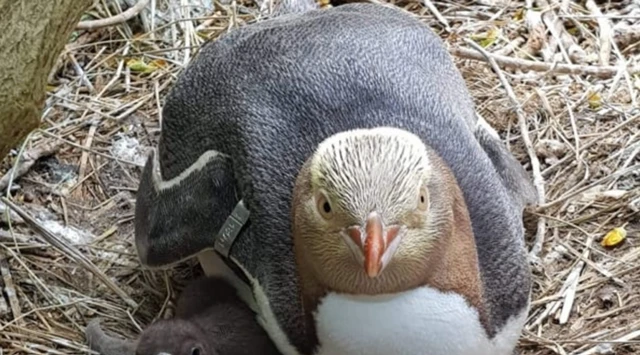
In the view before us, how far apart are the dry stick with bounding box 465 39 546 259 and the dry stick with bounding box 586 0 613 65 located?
0.37 m

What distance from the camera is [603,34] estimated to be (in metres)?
4.23

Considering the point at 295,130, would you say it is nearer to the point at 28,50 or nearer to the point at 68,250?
the point at 28,50

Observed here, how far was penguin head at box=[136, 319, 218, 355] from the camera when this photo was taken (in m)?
2.87

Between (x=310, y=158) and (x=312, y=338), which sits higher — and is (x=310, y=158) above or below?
above

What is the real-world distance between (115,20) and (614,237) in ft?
5.79

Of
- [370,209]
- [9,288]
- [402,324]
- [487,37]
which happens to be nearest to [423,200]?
[370,209]

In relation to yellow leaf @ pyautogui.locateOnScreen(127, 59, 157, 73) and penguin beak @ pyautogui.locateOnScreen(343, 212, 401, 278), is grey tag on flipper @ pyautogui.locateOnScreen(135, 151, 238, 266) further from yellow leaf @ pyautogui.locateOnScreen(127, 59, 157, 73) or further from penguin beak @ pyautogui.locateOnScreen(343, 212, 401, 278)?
yellow leaf @ pyautogui.locateOnScreen(127, 59, 157, 73)

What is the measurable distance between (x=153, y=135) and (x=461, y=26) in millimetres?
1074

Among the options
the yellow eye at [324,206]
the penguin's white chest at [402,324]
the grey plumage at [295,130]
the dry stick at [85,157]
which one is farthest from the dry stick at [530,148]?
the dry stick at [85,157]

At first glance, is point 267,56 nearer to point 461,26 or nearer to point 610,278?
point 610,278

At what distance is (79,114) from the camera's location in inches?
159

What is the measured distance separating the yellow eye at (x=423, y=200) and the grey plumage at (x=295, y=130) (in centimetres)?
29

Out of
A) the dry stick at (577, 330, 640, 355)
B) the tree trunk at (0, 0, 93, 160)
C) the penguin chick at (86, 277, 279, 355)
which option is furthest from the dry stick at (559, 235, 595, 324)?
the tree trunk at (0, 0, 93, 160)

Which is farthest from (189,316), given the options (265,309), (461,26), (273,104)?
(461,26)
